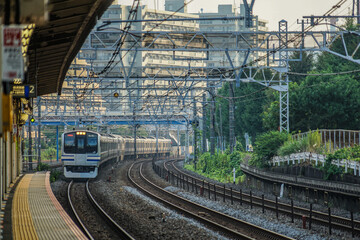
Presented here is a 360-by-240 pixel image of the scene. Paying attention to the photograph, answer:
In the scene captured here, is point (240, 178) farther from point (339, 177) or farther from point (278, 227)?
point (278, 227)

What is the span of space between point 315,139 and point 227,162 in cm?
1338

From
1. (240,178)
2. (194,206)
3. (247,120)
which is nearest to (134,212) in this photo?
(194,206)

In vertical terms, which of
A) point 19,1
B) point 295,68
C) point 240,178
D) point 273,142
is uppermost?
point 295,68

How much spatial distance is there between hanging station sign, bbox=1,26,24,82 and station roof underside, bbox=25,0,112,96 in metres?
2.86

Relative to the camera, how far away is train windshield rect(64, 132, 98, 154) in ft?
106

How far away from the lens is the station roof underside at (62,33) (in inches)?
368

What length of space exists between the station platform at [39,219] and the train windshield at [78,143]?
488 inches

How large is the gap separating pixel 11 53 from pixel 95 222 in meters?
13.1

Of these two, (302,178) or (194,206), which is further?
(302,178)

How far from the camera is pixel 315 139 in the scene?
1038 inches

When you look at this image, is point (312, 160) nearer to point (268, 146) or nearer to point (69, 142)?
point (268, 146)

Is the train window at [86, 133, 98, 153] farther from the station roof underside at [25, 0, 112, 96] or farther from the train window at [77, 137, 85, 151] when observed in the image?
the station roof underside at [25, 0, 112, 96]

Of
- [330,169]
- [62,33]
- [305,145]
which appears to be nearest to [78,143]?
[305,145]

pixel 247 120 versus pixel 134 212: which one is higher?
pixel 247 120
